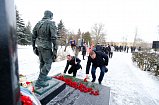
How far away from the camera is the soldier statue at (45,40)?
4.37 m

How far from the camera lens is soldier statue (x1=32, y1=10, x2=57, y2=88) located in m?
4.37

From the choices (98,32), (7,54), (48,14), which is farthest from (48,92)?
(98,32)

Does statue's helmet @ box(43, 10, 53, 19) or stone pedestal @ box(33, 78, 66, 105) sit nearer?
stone pedestal @ box(33, 78, 66, 105)

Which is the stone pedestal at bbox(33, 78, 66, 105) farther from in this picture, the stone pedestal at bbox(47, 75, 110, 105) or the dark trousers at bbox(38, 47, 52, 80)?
the dark trousers at bbox(38, 47, 52, 80)

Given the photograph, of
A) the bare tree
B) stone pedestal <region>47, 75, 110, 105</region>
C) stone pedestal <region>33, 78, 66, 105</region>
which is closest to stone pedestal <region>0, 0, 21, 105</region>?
stone pedestal <region>33, 78, 66, 105</region>

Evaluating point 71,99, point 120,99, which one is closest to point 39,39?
point 71,99

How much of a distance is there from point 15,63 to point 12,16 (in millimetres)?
224

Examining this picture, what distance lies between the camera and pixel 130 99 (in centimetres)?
553

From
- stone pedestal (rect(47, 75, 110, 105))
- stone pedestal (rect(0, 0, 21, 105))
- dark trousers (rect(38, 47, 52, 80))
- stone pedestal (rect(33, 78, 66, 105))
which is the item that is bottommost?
stone pedestal (rect(47, 75, 110, 105))

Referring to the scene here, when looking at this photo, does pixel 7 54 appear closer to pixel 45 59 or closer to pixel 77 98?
pixel 45 59

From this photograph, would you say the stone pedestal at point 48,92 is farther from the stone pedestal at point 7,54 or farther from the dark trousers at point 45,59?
the stone pedestal at point 7,54

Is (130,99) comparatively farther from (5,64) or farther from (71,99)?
(5,64)

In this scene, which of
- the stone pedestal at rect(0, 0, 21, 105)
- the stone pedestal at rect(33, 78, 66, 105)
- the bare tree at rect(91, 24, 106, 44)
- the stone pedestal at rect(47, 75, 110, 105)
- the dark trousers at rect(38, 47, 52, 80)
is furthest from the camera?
the bare tree at rect(91, 24, 106, 44)

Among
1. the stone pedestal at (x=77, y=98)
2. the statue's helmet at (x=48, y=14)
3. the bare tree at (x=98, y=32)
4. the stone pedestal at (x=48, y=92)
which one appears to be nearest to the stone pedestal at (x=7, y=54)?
the stone pedestal at (x=48, y=92)
